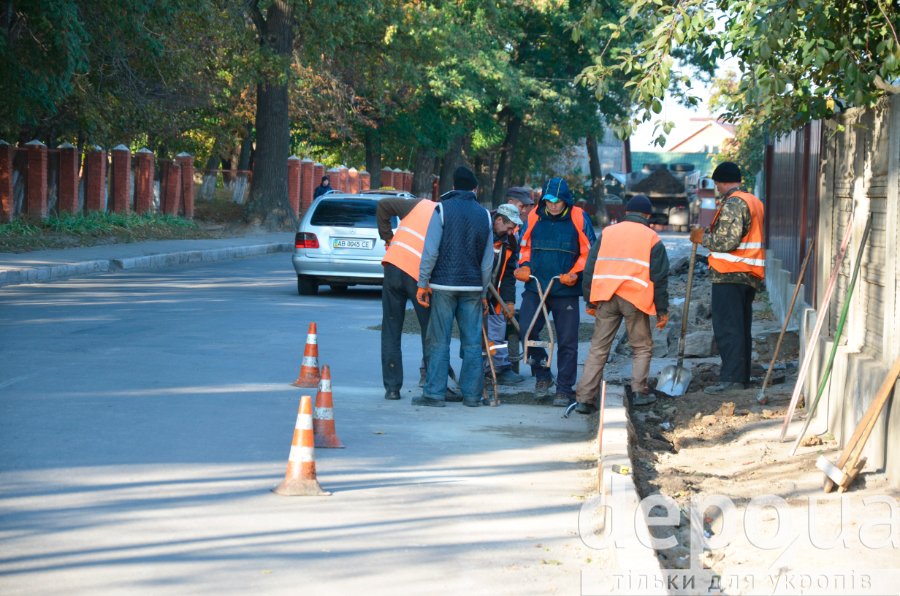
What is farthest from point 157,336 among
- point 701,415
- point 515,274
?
point 701,415

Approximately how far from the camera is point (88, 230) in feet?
75.5

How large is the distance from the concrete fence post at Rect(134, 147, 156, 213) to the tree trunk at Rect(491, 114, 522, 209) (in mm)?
23410

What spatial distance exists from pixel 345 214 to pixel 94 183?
13.3 m

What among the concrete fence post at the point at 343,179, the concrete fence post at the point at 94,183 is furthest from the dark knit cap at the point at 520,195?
the concrete fence post at the point at 343,179

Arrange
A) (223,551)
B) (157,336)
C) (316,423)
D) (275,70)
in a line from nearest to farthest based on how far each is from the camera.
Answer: (223,551), (316,423), (157,336), (275,70)

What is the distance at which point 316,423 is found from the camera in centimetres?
635

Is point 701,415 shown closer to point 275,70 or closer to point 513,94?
point 275,70

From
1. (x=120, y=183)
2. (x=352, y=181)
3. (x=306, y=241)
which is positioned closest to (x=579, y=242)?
(x=306, y=241)

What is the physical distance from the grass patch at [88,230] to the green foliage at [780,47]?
15912 mm

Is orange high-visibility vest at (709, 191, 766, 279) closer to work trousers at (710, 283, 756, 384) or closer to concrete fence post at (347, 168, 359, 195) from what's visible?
work trousers at (710, 283, 756, 384)

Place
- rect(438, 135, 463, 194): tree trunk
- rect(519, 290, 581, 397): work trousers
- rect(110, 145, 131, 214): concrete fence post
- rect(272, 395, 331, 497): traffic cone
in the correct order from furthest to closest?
rect(438, 135, 463, 194): tree trunk, rect(110, 145, 131, 214): concrete fence post, rect(519, 290, 581, 397): work trousers, rect(272, 395, 331, 497): traffic cone

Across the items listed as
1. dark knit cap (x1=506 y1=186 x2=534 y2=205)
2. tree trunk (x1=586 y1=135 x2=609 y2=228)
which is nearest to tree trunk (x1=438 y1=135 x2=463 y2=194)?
tree trunk (x1=586 y1=135 x2=609 y2=228)

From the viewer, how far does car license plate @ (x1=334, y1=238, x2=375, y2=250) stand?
14984 millimetres

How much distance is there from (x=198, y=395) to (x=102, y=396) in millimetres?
703
